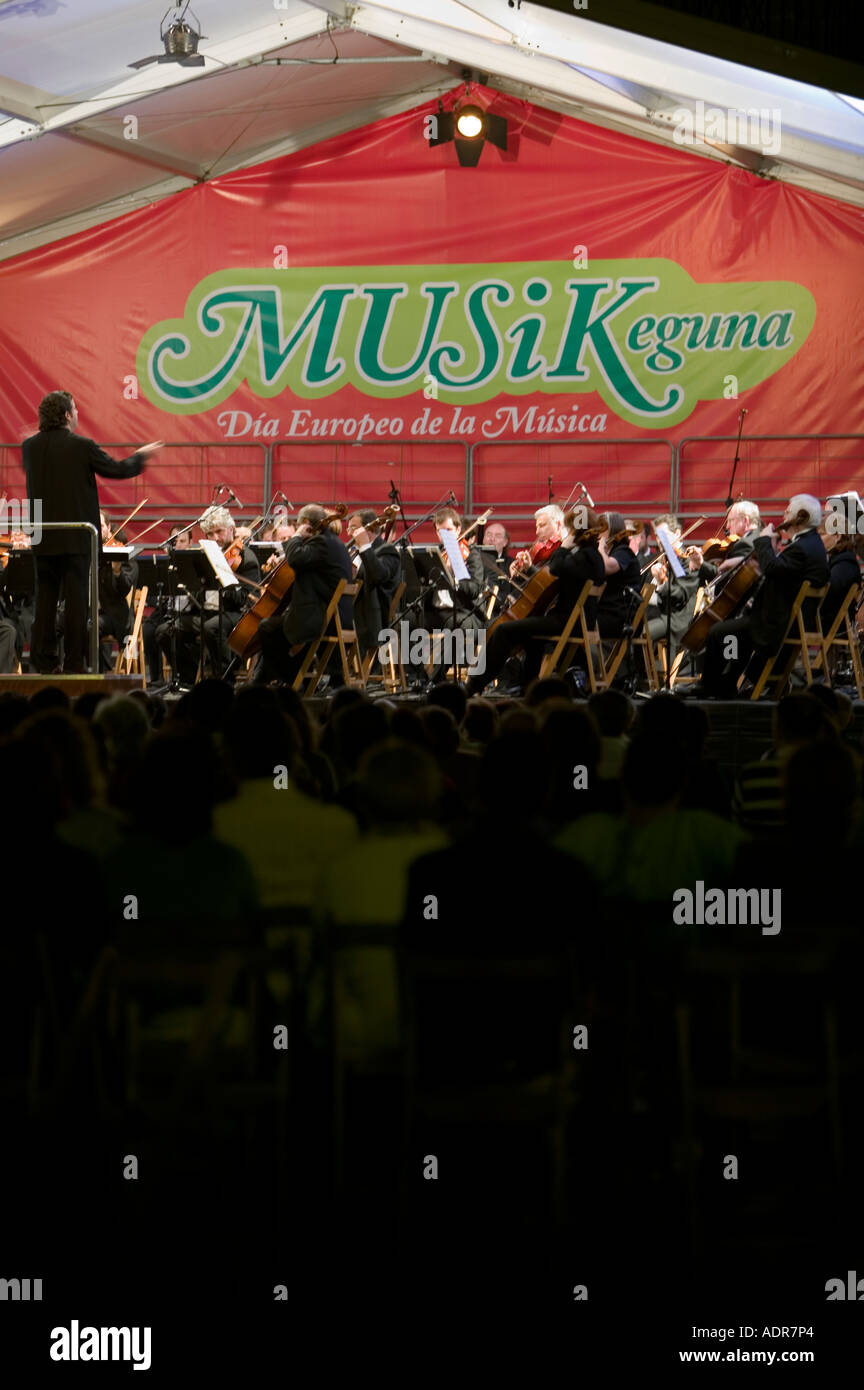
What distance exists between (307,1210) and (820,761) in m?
1.46

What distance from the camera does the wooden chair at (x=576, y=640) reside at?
1040cm

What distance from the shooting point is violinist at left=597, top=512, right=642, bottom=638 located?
10930 mm

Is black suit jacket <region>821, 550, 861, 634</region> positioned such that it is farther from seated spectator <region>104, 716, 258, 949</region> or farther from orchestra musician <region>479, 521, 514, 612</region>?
seated spectator <region>104, 716, 258, 949</region>

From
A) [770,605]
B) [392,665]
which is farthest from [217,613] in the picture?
[770,605]

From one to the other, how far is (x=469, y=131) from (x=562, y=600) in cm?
666

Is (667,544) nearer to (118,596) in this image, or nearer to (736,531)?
(736,531)

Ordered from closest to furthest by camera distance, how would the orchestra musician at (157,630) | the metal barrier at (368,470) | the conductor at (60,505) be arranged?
the conductor at (60,505)
the orchestra musician at (157,630)
the metal barrier at (368,470)

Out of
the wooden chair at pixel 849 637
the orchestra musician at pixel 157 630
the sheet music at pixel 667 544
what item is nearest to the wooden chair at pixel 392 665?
the orchestra musician at pixel 157 630

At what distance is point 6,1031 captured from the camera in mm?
3184

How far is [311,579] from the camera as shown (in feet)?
35.6

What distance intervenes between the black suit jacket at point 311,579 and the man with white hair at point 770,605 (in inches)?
103

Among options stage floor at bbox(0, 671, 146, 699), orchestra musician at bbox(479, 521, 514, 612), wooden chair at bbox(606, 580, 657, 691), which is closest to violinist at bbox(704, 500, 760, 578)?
wooden chair at bbox(606, 580, 657, 691)

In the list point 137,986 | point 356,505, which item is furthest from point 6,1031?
point 356,505

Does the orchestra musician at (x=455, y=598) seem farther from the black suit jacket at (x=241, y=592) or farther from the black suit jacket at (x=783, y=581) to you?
the black suit jacket at (x=783, y=581)
